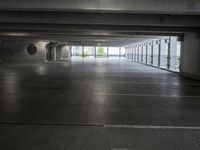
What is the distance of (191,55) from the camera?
675 inches

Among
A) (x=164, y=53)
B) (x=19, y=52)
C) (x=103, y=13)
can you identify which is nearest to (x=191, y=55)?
(x=103, y=13)

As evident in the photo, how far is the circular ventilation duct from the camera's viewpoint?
37.2 m

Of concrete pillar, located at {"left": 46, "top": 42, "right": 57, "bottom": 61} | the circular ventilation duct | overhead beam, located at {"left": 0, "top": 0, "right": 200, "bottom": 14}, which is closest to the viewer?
overhead beam, located at {"left": 0, "top": 0, "right": 200, "bottom": 14}

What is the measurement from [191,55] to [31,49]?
26.3 metres

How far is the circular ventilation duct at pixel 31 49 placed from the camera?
37213mm

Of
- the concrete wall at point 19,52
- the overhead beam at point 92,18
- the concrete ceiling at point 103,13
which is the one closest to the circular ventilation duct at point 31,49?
the concrete wall at point 19,52

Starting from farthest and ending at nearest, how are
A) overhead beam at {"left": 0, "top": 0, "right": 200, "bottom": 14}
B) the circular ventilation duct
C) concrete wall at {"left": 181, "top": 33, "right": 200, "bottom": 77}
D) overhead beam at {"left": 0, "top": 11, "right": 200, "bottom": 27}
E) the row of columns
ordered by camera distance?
1. the circular ventilation duct
2. the row of columns
3. concrete wall at {"left": 181, "top": 33, "right": 200, "bottom": 77}
4. overhead beam at {"left": 0, "top": 11, "right": 200, "bottom": 27}
5. overhead beam at {"left": 0, "top": 0, "right": 200, "bottom": 14}

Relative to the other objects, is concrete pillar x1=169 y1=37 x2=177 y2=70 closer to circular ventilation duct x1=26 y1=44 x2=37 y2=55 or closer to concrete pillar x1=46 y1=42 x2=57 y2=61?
circular ventilation duct x1=26 y1=44 x2=37 y2=55

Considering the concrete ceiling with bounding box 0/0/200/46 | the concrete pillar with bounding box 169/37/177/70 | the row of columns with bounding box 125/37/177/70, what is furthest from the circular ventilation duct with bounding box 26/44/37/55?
the concrete ceiling with bounding box 0/0/200/46

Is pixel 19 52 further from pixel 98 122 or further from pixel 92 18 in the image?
pixel 98 122

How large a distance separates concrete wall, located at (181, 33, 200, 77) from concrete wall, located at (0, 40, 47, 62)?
22922 mm

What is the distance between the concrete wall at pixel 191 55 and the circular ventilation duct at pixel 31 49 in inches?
942

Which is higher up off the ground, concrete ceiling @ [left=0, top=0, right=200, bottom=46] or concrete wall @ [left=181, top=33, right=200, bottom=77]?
concrete ceiling @ [left=0, top=0, right=200, bottom=46]

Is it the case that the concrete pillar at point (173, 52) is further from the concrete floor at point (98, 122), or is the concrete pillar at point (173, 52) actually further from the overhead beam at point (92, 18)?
the concrete floor at point (98, 122)
